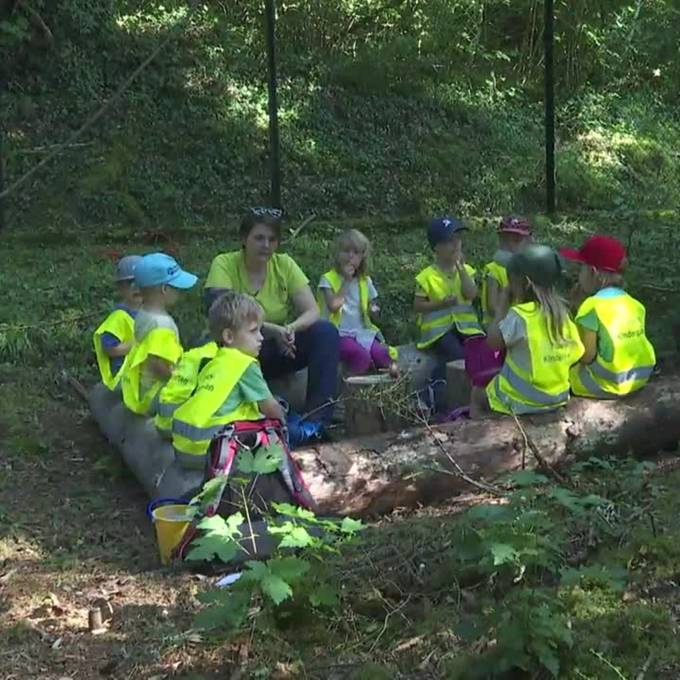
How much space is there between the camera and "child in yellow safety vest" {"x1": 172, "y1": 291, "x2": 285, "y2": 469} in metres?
4.13

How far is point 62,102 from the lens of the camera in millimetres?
13195

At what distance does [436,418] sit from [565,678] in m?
3.02

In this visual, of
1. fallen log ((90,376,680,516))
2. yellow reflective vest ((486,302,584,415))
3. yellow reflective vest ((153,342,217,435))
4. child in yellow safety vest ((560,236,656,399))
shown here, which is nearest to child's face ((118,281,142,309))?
fallen log ((90,376,680,516))

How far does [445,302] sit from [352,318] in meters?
0.55

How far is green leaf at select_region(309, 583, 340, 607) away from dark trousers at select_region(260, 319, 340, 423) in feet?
7.54

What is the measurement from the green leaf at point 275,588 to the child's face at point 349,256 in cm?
337

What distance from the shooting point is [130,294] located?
5.54 metres

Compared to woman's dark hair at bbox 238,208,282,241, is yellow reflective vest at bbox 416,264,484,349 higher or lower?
lower

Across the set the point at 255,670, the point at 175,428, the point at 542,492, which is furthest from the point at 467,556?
the point at 175,428

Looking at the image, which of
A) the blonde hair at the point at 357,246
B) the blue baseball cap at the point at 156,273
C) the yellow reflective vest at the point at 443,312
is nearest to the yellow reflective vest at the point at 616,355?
the yellow reflective vest at the point at 443,312

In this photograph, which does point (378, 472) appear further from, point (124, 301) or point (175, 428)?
point (124, 301)

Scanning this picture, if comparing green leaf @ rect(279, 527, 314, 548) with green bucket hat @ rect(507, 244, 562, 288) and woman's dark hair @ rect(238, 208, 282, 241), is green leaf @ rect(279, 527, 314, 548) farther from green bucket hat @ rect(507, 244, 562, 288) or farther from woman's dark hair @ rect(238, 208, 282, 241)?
woman's dark hair @ rect(238, 208, 282, 241)

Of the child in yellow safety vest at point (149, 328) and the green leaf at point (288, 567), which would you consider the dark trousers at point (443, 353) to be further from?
the green leaf at point (288, 567)

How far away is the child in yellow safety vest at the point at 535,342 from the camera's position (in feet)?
15.8
